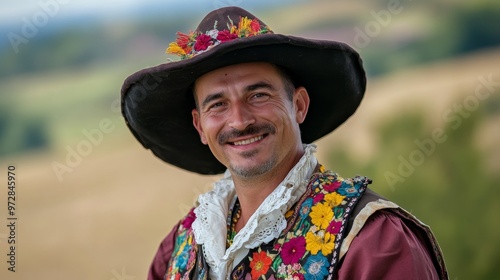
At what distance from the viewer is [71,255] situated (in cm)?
465

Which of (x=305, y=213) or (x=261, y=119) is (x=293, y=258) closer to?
(x=305, y=213)

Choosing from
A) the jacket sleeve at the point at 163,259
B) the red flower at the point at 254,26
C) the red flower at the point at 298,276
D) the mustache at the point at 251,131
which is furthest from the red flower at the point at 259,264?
the red flower at the point at 254,26

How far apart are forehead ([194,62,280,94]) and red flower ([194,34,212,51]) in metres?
0.08

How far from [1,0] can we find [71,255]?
1.58 metres

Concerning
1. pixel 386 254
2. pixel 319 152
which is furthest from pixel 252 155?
pixel 319 152

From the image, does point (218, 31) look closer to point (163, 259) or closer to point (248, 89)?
point (248, 89)

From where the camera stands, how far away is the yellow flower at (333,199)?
7.41 feet

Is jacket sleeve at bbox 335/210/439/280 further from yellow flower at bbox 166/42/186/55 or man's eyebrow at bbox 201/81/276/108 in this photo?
yellow flower at bbox 166/42/186/55

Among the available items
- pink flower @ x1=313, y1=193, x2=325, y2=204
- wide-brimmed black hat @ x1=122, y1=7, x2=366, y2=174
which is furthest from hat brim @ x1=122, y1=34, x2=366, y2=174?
pink flower @ x1=313, y1=193, x2=325, y2=204

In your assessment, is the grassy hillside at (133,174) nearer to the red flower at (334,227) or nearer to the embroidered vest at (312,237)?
the embroidered vest at (312,237)

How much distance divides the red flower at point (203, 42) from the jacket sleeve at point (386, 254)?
2.41 ft

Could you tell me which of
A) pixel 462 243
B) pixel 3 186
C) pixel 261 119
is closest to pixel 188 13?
pixel 3 186

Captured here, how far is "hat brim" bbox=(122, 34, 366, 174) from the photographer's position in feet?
7.54

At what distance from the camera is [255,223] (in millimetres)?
2324
